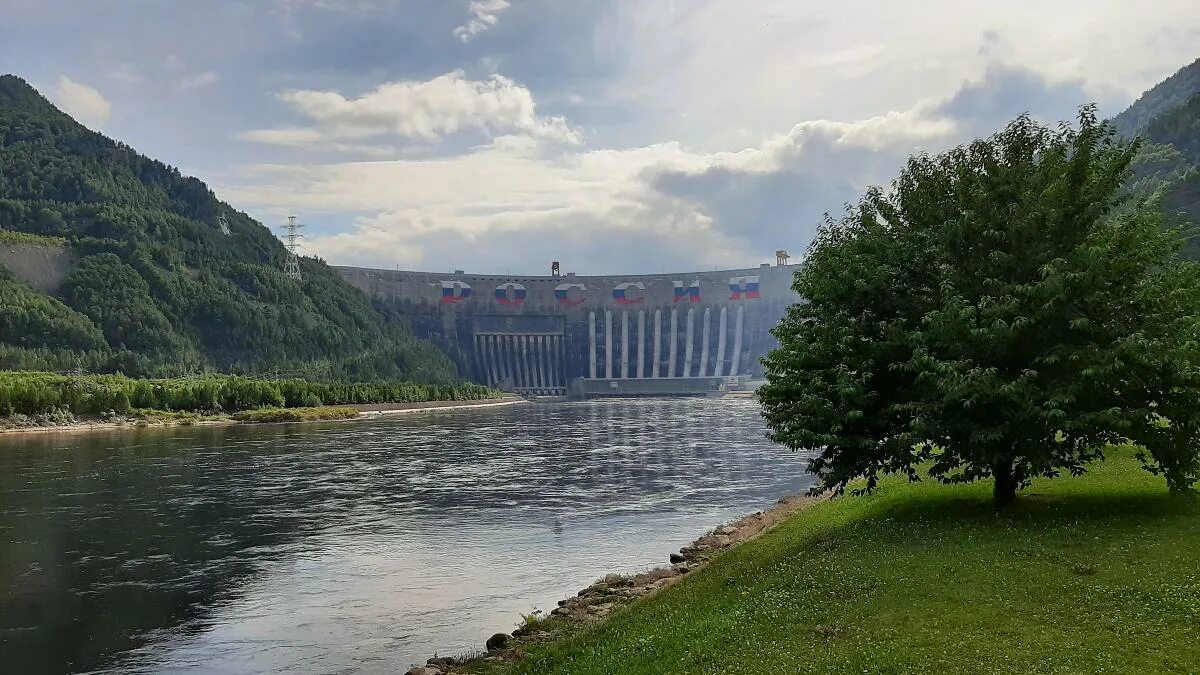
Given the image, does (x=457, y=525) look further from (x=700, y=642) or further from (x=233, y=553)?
(x=700, y=642)

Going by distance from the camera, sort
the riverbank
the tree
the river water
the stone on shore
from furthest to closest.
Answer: the riverbank → the river water → the tree → the stone on shore

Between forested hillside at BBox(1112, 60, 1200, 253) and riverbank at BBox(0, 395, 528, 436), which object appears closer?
riverbank at BBox(0, 395, 528, 436)

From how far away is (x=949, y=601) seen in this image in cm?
1592

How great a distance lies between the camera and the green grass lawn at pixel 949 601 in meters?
13.2

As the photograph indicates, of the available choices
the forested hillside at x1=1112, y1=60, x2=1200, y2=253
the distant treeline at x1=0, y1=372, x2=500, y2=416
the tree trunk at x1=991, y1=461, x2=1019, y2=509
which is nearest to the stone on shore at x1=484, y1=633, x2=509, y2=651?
the tree trunk at x1=991, y1=461, x2=1019, y2=509

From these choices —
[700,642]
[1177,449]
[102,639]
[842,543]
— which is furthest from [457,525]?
[1177,449]

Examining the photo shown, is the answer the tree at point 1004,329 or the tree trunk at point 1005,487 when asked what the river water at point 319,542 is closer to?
the tree at point 1004,329

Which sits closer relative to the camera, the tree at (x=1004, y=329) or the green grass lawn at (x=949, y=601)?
the green grass lawn at (x=949, y=601)

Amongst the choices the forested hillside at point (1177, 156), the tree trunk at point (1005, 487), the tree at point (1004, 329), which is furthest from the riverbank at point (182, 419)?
the forested hillside at point (1177, 156)

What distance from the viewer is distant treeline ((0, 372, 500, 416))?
10138 centimetres

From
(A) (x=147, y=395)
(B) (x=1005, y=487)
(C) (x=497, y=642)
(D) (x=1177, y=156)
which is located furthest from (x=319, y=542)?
(D) (x=1177, y=156)

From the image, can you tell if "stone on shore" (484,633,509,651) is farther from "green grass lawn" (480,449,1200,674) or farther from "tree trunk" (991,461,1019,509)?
"tree trunk" (991,461,1019,509)

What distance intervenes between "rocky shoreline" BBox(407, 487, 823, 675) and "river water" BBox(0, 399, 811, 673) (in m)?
1.34

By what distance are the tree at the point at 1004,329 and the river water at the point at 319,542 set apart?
959 centimetres
